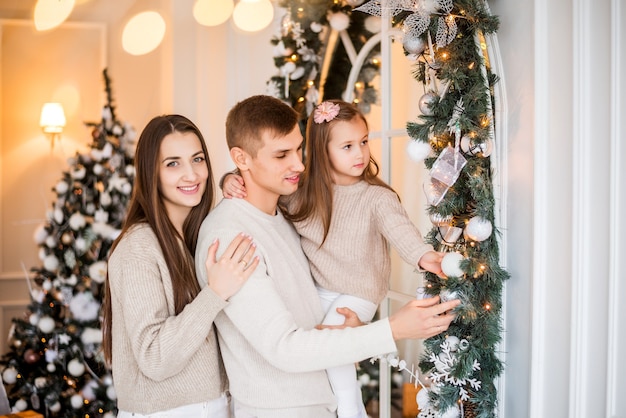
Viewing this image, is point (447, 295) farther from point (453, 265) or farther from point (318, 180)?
point (318, 180)

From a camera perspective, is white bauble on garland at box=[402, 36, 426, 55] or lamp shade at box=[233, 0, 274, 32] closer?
white bauble on garland at box=[402, 36, 426, 55]

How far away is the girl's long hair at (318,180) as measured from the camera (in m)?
2.21

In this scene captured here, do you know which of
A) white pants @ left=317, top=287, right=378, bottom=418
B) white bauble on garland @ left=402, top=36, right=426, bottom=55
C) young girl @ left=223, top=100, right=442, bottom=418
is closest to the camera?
white bauble on garland @ left=402, top=36, right=426, bottom=55

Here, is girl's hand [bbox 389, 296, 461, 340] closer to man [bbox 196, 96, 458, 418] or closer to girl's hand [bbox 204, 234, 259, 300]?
man [bbox 196, 96, 458, 418]

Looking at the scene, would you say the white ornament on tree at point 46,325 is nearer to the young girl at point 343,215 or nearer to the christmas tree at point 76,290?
Answer: the christmas tree at point 76,290

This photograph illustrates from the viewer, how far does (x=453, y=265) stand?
5.58 ft

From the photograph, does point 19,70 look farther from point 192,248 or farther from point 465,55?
point 465,55

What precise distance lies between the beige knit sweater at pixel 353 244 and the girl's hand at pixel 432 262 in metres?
0.30

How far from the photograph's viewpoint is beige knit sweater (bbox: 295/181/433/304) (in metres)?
2.19

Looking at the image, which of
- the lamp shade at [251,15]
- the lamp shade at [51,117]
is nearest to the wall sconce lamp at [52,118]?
the lamp shade at [51,117]

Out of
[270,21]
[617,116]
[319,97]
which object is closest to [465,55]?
[617,116]

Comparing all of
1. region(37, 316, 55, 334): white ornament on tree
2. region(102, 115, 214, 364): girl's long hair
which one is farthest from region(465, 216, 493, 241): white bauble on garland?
region(37, 316, 55, 334): white ornament on tree

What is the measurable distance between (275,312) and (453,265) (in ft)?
1.57

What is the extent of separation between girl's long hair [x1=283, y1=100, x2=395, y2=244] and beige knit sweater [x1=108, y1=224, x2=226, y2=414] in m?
0.52
